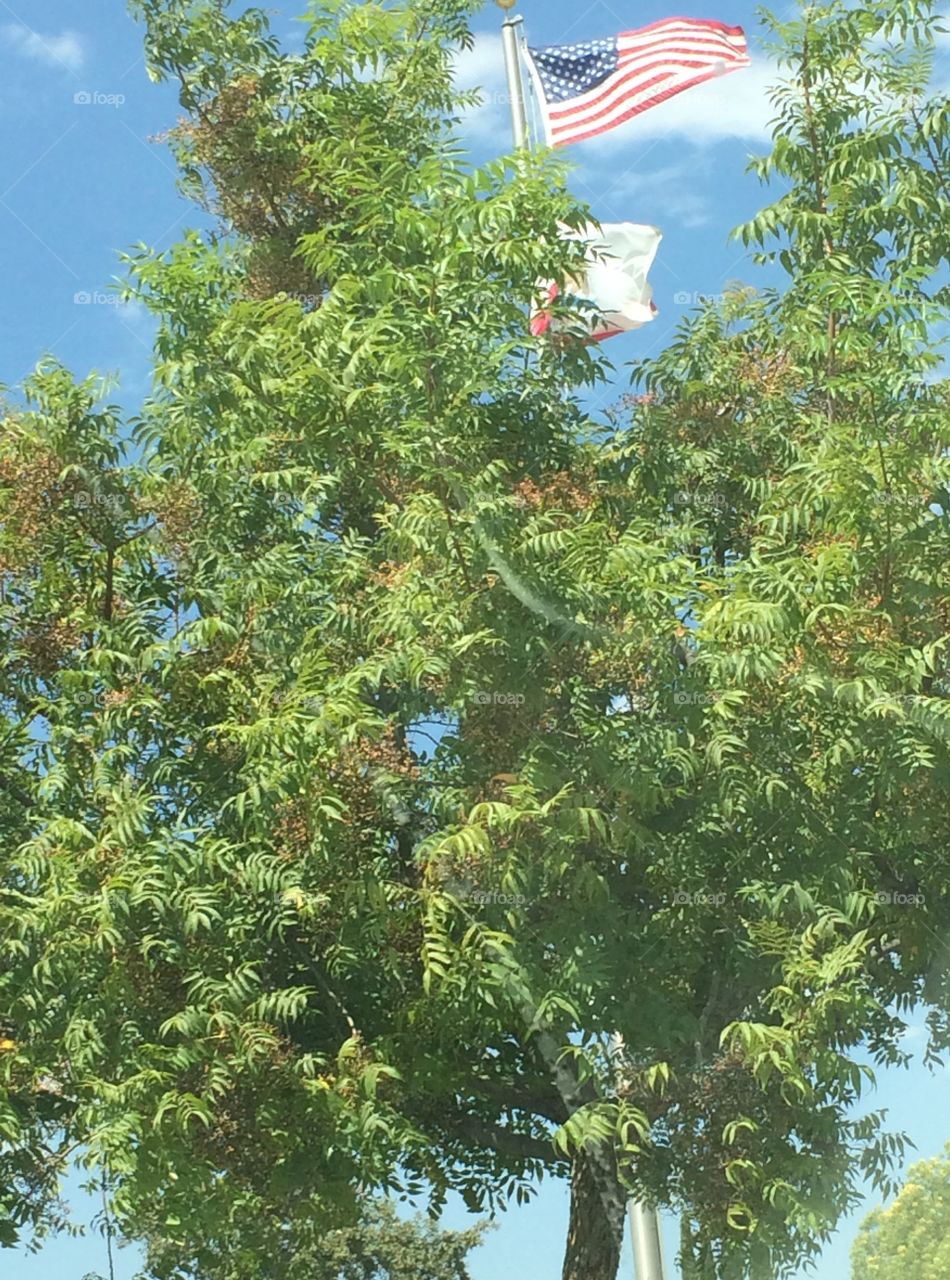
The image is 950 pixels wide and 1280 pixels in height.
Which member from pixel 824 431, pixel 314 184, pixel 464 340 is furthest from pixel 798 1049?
pixel 314 184

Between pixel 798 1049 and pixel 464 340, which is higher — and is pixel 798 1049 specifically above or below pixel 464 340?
below

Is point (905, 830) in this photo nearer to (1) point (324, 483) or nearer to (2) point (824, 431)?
(2) point (824, 431)

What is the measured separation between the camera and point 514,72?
1852cm

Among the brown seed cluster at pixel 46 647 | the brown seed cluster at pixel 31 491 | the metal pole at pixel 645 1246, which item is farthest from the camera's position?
the metal pole at pixel 645 1246

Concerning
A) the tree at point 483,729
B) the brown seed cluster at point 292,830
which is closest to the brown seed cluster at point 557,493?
the tree at point 483,729

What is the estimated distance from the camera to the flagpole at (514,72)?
59.5 feet

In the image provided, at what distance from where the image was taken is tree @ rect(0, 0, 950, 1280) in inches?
409

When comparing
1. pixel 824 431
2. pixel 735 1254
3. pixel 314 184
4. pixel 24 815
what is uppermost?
pixel 314 184

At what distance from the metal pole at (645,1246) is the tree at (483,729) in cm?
337

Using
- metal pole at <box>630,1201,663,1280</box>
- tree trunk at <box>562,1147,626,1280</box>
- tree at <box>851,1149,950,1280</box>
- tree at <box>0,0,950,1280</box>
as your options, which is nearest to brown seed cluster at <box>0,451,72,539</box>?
tree at <box>0,0,950,1280</box>

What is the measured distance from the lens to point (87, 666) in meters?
12.2

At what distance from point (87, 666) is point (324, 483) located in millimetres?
2107

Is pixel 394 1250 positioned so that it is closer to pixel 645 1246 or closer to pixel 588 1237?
pixel 645 1246

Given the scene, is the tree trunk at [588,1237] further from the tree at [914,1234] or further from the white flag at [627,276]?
the tree at [914,1234]
